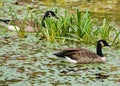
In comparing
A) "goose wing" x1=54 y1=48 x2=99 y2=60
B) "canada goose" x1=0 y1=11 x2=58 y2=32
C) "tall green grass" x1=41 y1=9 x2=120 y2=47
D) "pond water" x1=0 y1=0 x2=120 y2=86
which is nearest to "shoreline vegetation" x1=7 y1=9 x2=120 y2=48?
"tall green grass" x1=41 y1=9 x2=120 y2=47

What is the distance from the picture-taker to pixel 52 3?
20875mm

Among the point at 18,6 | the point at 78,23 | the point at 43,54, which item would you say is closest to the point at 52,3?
the point at 18,6

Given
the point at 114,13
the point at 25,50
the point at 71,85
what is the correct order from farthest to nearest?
the point at 114,13 → the point at 25,50 → the point at 71,85

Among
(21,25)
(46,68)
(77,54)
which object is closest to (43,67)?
(46,68)

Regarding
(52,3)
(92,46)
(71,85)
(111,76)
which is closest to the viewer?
(71,85)

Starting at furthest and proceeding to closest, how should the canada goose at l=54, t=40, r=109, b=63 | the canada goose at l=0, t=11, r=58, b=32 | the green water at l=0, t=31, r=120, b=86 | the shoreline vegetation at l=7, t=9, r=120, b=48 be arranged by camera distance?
the canada goose at l=0, t=11, r=58, b=32 → the shoreline vegetation at l=7, t=9, r=120, b=48 → the canada goose at l=54, t=40, r=109, b=63 → the green water at l=0, t=31, r=120, b=86

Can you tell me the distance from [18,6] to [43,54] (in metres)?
7.07

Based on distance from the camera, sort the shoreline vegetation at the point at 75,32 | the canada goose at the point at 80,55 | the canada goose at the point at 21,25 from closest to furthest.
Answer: the canada goose at the point at 80,55 < the shoreline vegetation at the point at 75,32 < the canada goose at the point at 21,25

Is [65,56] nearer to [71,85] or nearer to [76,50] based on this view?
[76,50]

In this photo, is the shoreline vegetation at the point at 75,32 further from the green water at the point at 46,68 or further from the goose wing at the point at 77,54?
the goose wing at the point at 77,54

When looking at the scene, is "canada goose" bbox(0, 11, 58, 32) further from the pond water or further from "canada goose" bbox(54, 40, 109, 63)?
"canada goose" bbox(54, 40, 109, 63)

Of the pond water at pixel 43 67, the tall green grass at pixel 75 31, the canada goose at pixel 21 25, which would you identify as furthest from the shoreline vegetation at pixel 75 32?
the canada goose at pixel 21 25

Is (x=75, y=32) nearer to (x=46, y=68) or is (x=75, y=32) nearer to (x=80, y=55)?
(x=80, y=55)

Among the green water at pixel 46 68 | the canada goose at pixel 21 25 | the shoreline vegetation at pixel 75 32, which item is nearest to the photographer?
the green water at pixel 46 68
